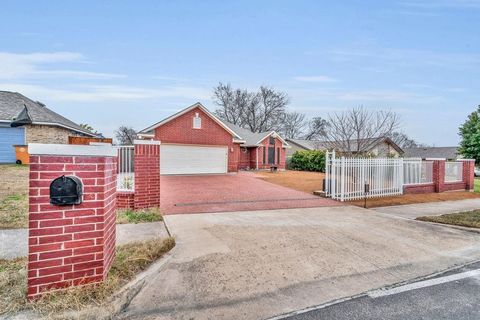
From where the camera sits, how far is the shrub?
26.3 m

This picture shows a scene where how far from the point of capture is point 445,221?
715 cm

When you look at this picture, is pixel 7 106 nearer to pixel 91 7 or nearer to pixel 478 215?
pixel 91 7

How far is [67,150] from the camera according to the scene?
2.77 metres

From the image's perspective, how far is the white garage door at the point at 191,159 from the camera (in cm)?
1977

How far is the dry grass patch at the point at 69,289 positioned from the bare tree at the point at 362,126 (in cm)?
1355

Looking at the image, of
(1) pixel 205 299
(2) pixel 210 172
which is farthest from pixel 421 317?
(2) pixel 210 172

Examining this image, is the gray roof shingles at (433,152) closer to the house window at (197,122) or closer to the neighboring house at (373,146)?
the neighboring house at (373,146)

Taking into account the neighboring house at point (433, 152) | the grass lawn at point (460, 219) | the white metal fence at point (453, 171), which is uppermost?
the neighboring house at point (433, 152)

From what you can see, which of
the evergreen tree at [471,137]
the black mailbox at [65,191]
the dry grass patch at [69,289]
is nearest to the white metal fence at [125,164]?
the dry grass patch at [69,289]

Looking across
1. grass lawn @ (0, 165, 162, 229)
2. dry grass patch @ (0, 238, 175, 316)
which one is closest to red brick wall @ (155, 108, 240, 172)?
grass lawn @ (0, 165, 162, 229)

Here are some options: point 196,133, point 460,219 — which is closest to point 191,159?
point 196,133

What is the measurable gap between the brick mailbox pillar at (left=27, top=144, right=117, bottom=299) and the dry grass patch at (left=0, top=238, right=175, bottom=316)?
0.11 meters

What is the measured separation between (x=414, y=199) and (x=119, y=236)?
11099mm

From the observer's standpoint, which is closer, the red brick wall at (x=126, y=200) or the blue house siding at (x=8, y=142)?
the red brick wall at (x=126, y=200)
